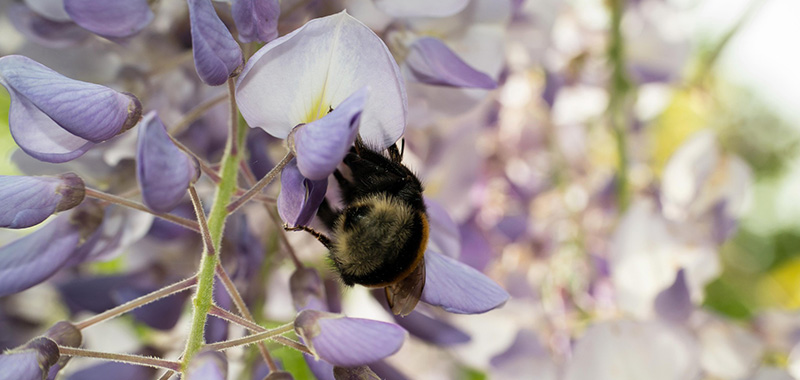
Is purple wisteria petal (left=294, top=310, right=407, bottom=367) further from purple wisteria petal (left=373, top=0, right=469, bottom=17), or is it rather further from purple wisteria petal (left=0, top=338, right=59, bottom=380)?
purple wisteria petal (left=373, top=0, right=469, bottom=17)

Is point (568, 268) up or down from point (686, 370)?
down

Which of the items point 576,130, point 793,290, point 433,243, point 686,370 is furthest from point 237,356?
point 793,290

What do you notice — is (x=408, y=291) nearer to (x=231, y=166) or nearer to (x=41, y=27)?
(x=231, y=166)

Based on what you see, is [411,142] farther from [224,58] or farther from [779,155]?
[779,155]

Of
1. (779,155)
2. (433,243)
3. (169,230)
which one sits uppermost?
(433,243)

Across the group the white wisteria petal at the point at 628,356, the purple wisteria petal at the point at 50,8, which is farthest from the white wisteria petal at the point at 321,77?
the white wisteria petal at the point at 628,356

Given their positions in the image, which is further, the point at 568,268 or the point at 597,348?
the point at 568,268
